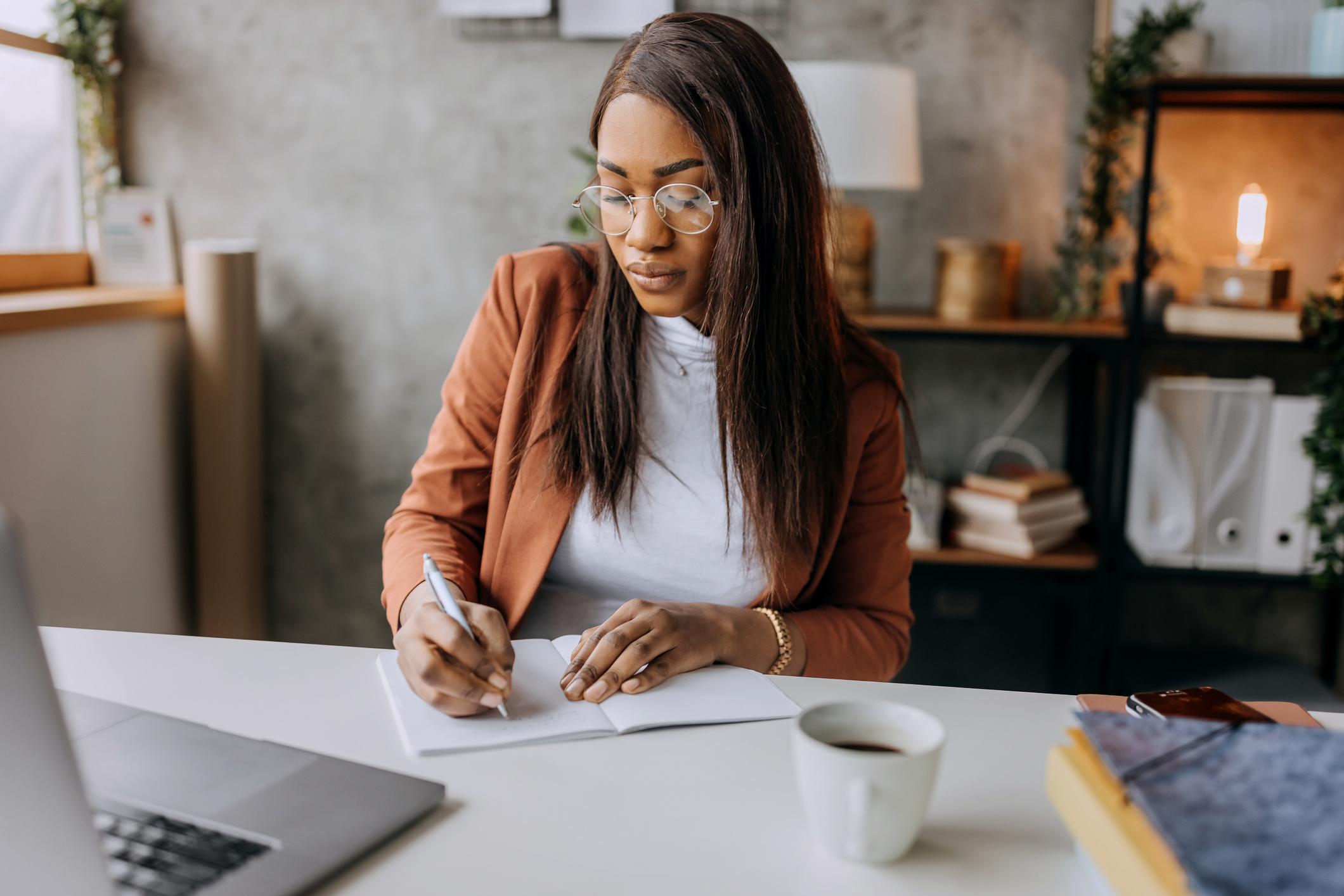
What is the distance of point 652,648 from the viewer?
882 mm

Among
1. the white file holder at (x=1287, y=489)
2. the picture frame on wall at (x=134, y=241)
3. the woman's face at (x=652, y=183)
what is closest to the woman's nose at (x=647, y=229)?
the woman's face at (x=652, y=183)

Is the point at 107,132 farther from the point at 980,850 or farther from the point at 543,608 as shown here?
the point at 980,850

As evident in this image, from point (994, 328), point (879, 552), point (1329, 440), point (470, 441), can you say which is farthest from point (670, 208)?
point (1329, 440)

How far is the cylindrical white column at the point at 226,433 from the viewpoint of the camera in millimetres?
2275

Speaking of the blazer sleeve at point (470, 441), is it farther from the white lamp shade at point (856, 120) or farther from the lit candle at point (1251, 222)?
the lit candle at point (1251, 222)

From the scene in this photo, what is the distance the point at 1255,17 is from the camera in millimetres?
2066

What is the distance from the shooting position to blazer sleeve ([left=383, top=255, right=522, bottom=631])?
1229mm

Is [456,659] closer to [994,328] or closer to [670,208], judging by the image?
[670,208]

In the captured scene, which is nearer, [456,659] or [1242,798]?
[1242,798]

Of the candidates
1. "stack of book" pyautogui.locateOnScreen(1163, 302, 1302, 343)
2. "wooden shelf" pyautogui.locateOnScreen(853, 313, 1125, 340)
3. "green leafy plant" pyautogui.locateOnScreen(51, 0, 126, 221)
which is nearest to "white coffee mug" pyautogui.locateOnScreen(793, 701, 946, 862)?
"wooden shelf" pyautogui.locateOnScreen(853, 313, 1125, 340)

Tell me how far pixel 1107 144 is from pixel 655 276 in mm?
1393

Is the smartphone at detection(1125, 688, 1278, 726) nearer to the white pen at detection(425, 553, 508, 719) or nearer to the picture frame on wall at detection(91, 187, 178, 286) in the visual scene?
the white pen at detection(425, 553, 508, 719)

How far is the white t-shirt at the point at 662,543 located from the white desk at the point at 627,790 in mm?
327

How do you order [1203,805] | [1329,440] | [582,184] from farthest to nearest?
[582,184]
[1329,440]
[1203,805]
